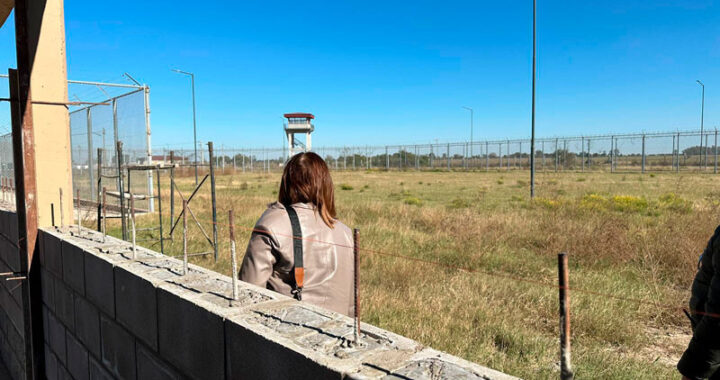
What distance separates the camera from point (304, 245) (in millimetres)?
2338

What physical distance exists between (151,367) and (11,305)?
212 inches

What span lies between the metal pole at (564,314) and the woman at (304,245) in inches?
54.7

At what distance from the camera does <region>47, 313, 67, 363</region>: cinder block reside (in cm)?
455

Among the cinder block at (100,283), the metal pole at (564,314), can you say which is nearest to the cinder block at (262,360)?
the metal pole at (564,314)

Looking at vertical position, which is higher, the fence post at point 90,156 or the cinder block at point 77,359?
the fence post at point 90,156

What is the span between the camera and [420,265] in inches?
227

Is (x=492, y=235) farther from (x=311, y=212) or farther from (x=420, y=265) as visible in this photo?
(x=311, y=212)

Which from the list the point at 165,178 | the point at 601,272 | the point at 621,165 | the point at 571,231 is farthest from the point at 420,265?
the point at 621,165

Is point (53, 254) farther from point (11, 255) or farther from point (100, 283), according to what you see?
point (11, 255)

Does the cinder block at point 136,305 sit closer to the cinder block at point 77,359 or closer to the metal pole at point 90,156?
the cinder block at point 77,359

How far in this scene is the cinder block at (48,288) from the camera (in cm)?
476

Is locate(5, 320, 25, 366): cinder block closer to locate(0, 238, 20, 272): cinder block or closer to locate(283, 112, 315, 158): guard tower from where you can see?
locate(0, 238, 20, 272): cinder block

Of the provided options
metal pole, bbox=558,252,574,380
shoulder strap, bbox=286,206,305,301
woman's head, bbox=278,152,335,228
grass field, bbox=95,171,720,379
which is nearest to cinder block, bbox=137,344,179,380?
shoulder strap, bbox=286,206,305,301

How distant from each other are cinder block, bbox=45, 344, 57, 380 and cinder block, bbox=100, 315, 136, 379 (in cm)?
200
